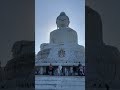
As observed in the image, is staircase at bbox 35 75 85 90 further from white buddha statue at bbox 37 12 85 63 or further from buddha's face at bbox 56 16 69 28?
buddha's face at bbox 56 16 69 28

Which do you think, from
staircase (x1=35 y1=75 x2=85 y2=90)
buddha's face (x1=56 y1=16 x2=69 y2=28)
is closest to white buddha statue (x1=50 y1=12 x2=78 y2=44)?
buddha's face (x1=56 y1=16 x2=69 y2=28)

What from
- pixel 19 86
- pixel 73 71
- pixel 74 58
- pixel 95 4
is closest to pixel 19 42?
pixel 19 86

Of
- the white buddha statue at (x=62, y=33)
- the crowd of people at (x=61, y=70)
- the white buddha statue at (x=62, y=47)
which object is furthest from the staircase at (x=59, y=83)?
the white buddha statue at (x=62, y=33)

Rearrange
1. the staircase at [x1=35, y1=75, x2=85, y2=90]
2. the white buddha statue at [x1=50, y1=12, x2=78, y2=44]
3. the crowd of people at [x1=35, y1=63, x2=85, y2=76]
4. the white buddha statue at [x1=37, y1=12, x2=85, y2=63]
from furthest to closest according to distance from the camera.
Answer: the white buddha statue at [x1=50, y1=12, x2=78, y2=44] < the white buddha statue at [x1=37, y1=12, x2=85, y2=63] < the crowd of people at [x1=35, y1=63, x2=85, y2=76] < the staircase at [x1=35, y1=75, x2=85, y2=90]

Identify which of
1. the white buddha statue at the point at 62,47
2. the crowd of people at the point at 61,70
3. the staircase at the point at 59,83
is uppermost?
the white buddha statue at the point at 62,47

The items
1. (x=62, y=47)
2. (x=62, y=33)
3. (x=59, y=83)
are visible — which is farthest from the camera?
(x=62, y=33)

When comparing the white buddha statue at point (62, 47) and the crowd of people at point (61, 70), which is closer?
the crowd of people at point (61, 70)

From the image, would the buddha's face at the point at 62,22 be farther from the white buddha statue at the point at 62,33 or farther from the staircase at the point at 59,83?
the staircase at the point at 59,83

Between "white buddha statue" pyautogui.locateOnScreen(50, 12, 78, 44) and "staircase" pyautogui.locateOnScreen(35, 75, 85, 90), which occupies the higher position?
"white buddha statue" pyautogui.locateOnScreen(50, 12, 78, 44)

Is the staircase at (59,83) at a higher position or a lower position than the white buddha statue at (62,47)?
lower

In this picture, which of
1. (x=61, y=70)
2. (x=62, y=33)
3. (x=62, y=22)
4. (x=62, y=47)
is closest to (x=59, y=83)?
(x=61, y=70)

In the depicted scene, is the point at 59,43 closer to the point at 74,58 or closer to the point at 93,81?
the point at 74,58

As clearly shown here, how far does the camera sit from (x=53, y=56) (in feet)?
60.3

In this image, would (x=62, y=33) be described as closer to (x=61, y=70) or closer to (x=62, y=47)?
(x=62, y=47)
